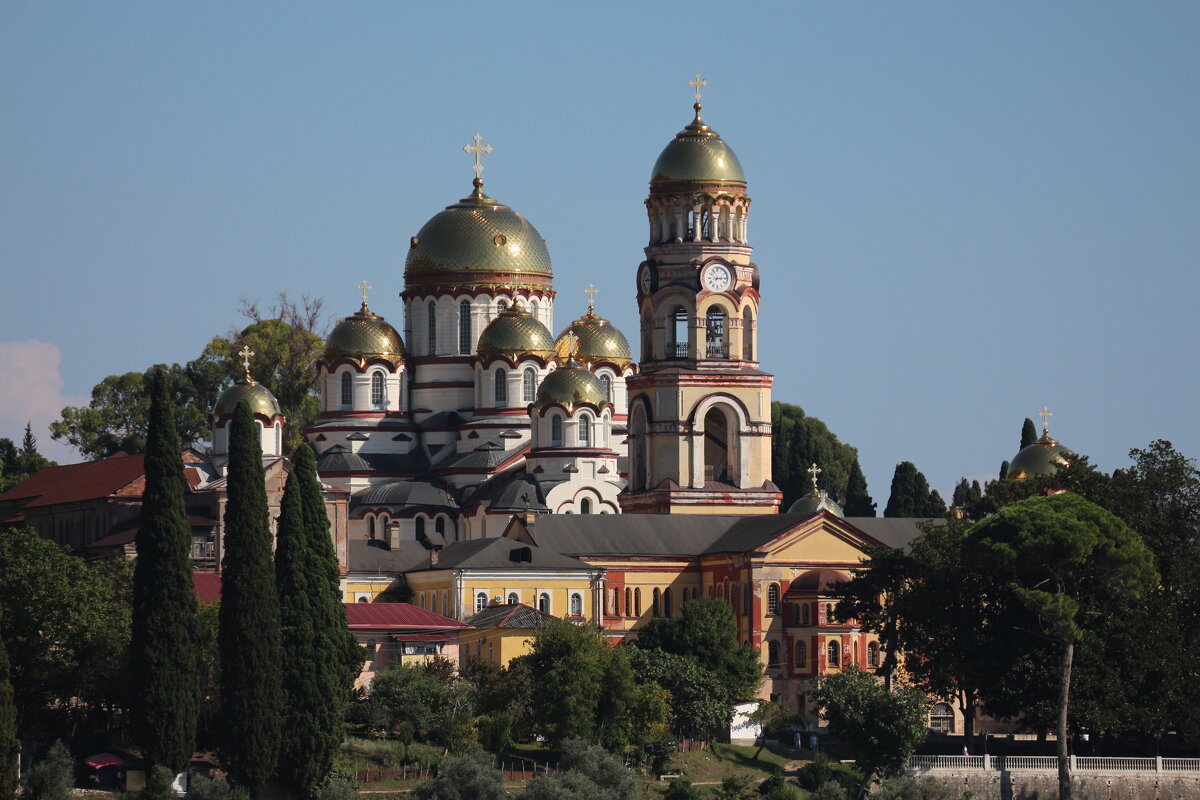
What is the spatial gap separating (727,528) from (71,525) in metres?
24.7

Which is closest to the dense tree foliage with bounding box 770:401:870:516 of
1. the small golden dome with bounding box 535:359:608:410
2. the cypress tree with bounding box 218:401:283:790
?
the small golden dome with bounding box 535:359:608:410

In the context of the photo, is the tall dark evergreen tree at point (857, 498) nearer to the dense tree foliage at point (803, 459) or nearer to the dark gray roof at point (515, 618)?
the dense tree foliage at point (803, 459)

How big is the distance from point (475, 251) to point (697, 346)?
Result: 11.5m

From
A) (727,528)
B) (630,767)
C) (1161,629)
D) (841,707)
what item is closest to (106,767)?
(630,767)

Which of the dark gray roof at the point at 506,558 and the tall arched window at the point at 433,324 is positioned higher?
the tall arched window at the point at 433,324

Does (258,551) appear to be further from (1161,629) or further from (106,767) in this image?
(1161,629)

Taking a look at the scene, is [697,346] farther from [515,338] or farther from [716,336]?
[515,338]

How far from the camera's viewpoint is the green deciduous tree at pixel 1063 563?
260 ft

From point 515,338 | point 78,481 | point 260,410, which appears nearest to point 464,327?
point 515,338

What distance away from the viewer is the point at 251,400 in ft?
327

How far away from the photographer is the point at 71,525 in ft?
350

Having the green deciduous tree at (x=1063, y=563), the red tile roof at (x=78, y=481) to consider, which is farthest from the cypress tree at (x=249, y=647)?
the red tile roof at (x=78, y=481)

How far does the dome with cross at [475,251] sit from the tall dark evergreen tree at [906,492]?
69.8 ft

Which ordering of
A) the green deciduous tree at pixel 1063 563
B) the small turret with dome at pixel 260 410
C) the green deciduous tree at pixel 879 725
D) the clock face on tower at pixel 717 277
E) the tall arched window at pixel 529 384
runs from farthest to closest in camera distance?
the tall arched window at pixel 529 384 → the clock face on tower at pixel 717 277 → the small turret with dome at pixel 260 410 → the green deciduous tree at pixel 879 725 → the green deciduous tree at pixel 1063 563
